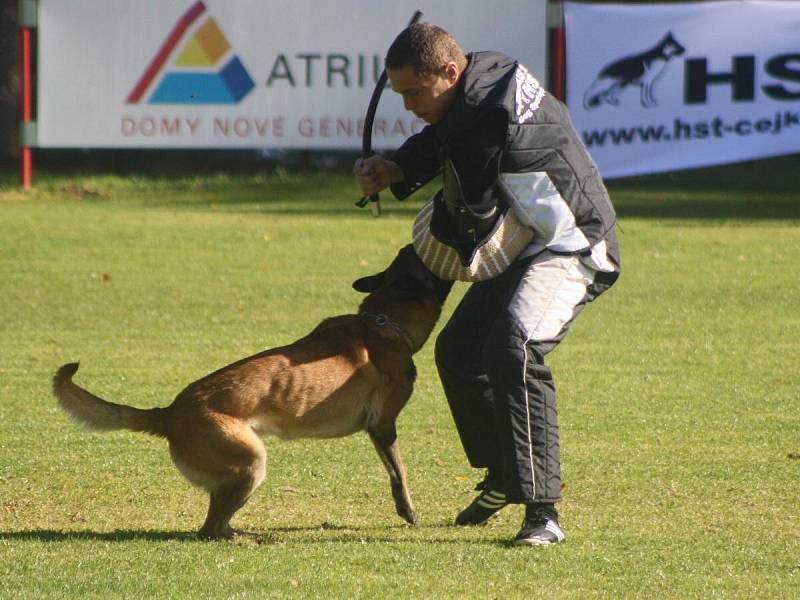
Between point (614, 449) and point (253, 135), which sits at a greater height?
point (614, 449)

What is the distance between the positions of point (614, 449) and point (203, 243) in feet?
29.8

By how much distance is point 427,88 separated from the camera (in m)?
5.16

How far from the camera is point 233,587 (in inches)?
193

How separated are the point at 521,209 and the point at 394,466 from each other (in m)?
1.29

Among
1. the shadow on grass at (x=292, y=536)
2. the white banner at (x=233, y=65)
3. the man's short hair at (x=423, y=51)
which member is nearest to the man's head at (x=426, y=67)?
the man's short hair at (x=423, y=51)

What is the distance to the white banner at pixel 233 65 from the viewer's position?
19.6 m

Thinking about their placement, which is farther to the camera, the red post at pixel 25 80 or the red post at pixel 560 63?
the red post at pixel 560 63

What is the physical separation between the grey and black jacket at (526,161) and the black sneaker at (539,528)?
3.05ft

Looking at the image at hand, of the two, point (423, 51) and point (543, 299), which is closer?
point (423, 51)

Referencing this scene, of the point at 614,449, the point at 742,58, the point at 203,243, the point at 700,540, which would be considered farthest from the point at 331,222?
the point at 700,540

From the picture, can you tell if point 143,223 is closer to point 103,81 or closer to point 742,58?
point 103,81

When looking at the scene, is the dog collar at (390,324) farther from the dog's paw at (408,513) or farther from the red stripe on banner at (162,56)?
the red stripe on banner at (162,56)

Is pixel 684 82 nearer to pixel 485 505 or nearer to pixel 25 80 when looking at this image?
pixel 25 80

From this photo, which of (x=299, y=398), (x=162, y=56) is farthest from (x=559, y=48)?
(x=299, y=398)
